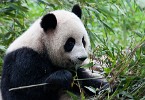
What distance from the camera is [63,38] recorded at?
15.7 feet

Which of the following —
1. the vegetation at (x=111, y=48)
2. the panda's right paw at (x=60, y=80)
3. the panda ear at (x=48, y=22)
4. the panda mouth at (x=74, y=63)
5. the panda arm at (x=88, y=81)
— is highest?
the panda ear at (x=48, y=22)

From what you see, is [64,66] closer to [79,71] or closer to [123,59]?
[79,71]

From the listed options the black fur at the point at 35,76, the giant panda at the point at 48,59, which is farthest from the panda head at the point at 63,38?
the black fur at the point at 35,76

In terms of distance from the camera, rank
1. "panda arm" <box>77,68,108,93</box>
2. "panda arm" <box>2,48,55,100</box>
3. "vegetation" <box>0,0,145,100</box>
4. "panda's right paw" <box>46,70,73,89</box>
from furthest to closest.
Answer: "panda arm" <box>77,68,108,93</box> → "panda arm" <box>2,48,55,100</box> → "panda's right paw" <box>46,70,73,89</box> → "vegetation" <box>0,0,145,100</box>

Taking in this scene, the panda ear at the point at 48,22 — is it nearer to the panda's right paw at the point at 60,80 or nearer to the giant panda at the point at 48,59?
the giant panda at the point at 48,59

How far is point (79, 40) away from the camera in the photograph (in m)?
4.76

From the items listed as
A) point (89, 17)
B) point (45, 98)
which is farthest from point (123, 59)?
point (89, 17)

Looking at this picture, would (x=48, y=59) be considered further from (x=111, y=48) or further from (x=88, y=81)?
(x=111, y=48)

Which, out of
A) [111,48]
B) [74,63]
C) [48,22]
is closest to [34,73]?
[74,63]

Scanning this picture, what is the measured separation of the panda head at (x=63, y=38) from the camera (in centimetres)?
475

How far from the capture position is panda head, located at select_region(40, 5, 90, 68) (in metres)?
4.75

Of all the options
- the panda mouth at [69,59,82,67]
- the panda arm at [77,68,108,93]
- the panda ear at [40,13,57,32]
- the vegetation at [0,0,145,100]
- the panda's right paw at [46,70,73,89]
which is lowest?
the panda arm at [77,68,108,93]

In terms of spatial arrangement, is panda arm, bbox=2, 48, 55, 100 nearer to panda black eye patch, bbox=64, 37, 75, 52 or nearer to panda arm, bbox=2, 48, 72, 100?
panda arm, bbox=2, 48, 72, 100

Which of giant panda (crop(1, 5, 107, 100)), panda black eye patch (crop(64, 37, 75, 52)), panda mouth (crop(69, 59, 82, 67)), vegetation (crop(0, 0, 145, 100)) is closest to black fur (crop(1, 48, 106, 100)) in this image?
giant panda (crop(1, 5, 107, 100))
